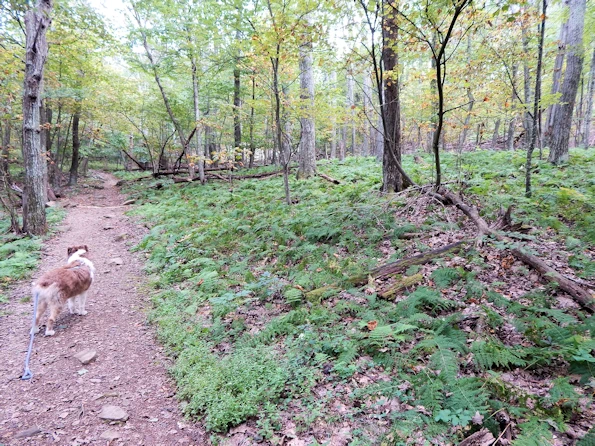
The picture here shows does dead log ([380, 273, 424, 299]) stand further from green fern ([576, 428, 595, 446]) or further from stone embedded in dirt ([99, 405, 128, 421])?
stone embedded in dirt ([99, 405, 128, 421])

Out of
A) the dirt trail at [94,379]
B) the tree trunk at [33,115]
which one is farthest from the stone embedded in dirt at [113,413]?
the tree trunk at [33,115]

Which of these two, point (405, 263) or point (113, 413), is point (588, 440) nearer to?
point (405, 263)

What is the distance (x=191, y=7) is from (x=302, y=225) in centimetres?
1118

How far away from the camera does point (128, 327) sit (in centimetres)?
465

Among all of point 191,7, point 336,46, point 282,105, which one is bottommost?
point 282,105

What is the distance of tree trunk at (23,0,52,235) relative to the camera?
795cm

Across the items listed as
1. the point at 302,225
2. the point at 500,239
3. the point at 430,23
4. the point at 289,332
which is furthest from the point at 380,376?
the point at 430,23

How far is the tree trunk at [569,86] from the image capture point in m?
8.35

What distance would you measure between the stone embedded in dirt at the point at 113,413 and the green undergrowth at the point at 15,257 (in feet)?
13.0

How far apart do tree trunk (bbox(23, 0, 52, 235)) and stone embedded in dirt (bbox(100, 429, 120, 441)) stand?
27.1ft

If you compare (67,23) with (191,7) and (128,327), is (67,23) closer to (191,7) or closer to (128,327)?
(191,7)

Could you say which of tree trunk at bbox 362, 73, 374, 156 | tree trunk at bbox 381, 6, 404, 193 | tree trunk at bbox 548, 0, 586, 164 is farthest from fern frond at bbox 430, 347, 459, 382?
tree trunk at bbox 548, 0, 586, 164

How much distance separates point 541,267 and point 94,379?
17.7 feet

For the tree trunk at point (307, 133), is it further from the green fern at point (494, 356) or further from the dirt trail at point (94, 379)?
the green fern at point (494, 356)
